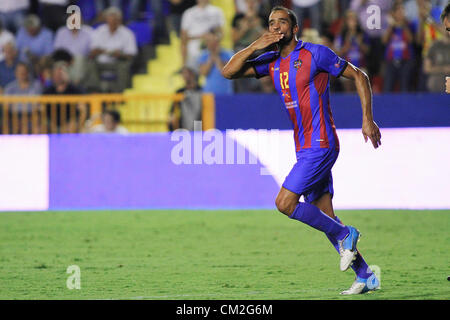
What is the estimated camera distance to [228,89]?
15.8 m

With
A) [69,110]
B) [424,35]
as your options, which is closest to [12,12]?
[69,110]

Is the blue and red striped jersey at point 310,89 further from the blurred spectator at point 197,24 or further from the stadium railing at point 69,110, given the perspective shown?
the blurred spectator at point 197,24

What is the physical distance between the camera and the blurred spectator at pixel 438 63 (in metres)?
15.4

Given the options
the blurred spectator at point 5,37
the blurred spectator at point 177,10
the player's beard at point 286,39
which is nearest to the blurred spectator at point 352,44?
the blurred spectator at point 177,10

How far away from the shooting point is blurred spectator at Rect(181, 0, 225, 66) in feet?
54.4

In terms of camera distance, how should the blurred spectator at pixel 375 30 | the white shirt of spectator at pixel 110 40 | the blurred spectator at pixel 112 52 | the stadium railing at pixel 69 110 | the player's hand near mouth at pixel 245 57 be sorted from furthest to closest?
the white shirt of spectator at pixel 110 40, the blurred spectator at pixel 112 52, the blurred spectator at pixel 375 30, the stadium railing at pixel 69 110, the player's hand near mouth at pixel 245 57

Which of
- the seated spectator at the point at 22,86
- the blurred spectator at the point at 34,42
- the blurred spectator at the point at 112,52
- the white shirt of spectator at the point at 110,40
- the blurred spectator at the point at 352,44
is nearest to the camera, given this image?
the blurred spectator at the point at 352,44

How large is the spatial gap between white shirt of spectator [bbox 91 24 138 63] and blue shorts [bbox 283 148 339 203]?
9.45m

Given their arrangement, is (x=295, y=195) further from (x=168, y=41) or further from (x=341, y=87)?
(x=168, y=41)

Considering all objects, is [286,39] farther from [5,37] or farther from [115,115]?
[5,37]

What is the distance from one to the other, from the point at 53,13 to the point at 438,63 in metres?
7.05

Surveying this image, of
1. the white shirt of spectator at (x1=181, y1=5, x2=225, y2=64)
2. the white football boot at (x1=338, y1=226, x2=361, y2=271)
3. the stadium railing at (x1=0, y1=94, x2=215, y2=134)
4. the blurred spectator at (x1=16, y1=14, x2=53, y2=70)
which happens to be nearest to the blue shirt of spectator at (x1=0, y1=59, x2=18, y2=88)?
the blurred spectator at (x1=16, y1=14, x2=53, y2=70)

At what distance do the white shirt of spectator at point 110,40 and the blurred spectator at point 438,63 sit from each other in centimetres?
512

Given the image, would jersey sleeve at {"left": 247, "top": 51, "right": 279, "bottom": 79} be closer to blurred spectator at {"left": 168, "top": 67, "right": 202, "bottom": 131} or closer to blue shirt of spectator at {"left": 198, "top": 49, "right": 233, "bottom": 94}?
blurred spectator at {"left": 168, "top": 67, "right": 202, "bottom": 131}
